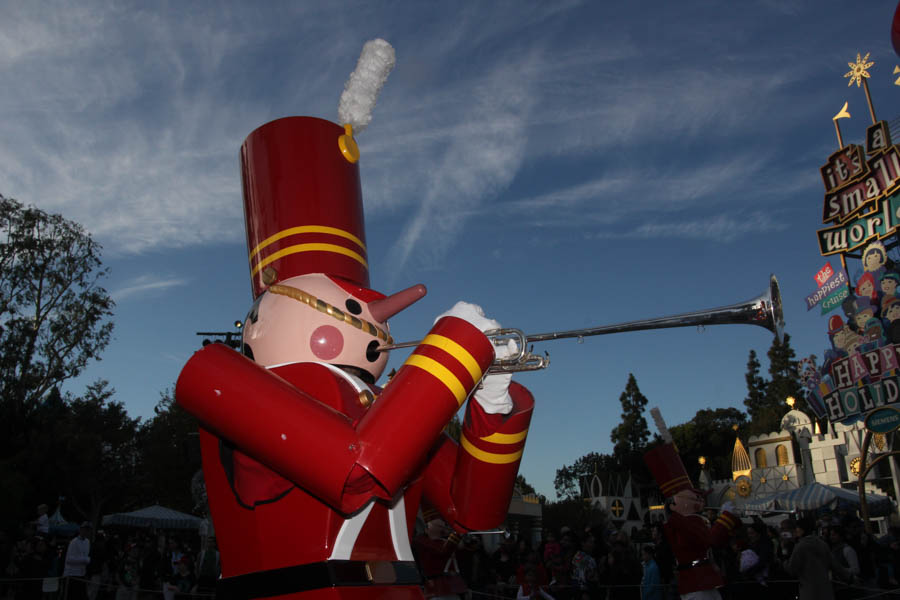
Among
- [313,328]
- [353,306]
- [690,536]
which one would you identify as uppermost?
[353,306]

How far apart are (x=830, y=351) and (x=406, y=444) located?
79.3ft

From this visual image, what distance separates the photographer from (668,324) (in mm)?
3139

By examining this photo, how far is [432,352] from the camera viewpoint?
276 centimetres

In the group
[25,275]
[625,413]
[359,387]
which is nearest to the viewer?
[359,387]

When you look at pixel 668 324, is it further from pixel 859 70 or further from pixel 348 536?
pixel 859 70

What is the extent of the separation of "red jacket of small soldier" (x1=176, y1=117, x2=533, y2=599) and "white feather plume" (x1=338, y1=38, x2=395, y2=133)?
0.19 meters

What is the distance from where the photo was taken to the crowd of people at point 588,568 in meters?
7.18

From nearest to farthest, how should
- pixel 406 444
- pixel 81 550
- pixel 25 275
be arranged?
1. pixel 406 444
2. pixel 81 550
3. pixel 25 275

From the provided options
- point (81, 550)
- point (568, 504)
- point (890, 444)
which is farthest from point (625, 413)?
point (81, 550)

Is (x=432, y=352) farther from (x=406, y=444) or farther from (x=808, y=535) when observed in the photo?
(x=808, y=535)

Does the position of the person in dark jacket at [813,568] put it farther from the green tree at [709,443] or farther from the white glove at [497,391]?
the green tree at [709,443]

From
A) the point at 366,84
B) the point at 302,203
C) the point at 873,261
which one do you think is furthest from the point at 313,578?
the point at 873,261

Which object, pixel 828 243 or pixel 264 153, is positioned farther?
pixel 828 243

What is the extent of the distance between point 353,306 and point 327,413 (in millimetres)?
862
